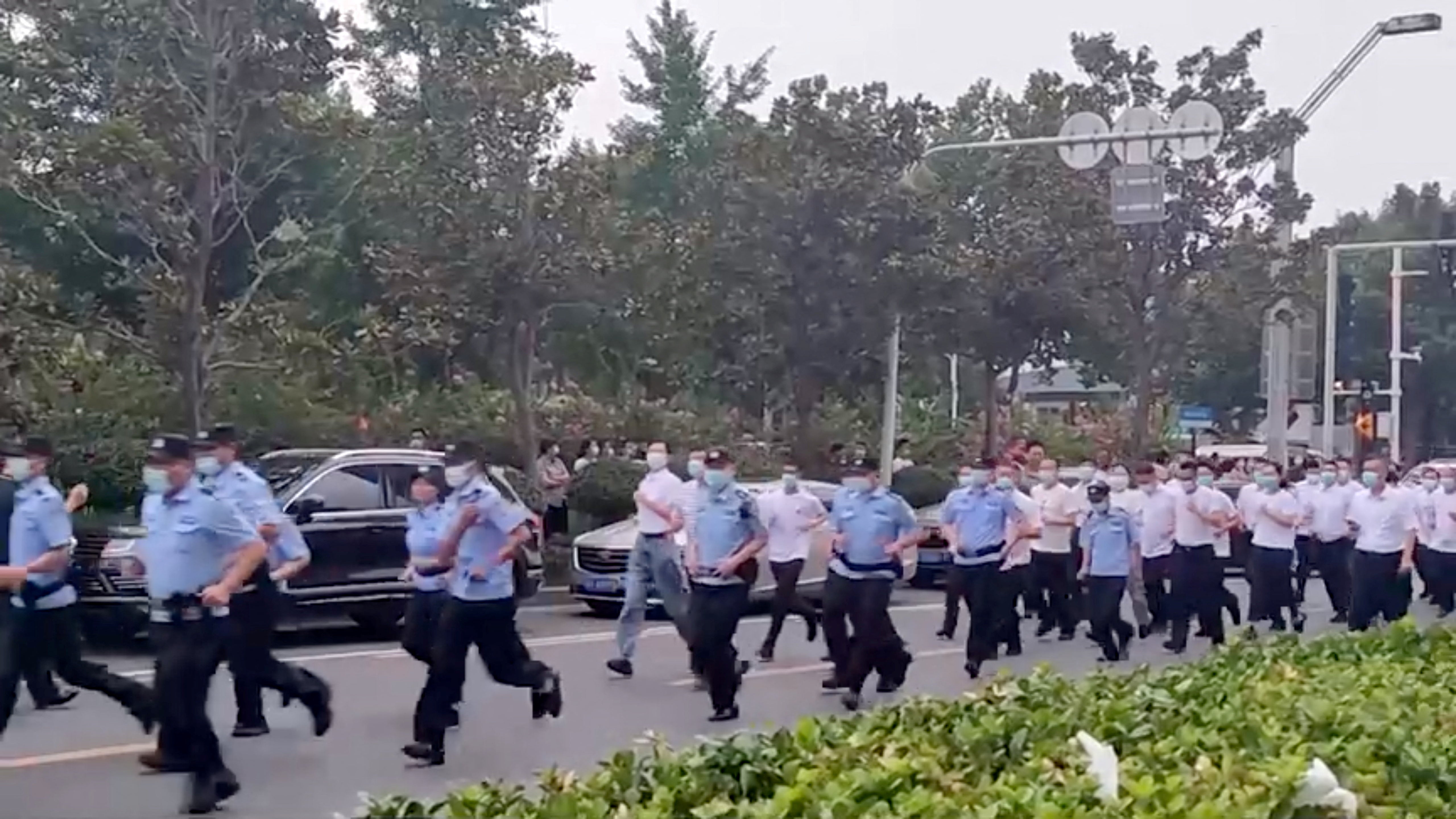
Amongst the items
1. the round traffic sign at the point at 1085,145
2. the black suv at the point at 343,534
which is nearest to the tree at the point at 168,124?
the black suv at the point at 343,534

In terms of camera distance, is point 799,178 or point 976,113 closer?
point 799,178

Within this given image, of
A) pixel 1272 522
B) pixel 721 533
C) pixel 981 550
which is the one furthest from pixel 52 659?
pixel 1272 522

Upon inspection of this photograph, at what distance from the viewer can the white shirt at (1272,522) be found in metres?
19.1

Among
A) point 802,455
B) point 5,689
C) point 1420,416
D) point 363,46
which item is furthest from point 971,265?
point 1420,416

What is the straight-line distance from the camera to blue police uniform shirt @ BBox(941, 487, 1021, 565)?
51.0 ft

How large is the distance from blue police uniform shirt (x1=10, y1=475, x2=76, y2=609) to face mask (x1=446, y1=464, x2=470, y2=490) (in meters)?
2.04

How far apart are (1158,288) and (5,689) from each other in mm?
24377

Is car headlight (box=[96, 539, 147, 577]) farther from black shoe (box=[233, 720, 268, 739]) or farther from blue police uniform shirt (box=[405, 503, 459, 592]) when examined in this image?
blue police uniform shirt (box=[405, 503, 459, 592])

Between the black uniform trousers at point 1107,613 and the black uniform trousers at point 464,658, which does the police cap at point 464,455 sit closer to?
the black uniform trousers at point 464,658

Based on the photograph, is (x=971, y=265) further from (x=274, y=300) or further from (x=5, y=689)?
(x=5, y=689)

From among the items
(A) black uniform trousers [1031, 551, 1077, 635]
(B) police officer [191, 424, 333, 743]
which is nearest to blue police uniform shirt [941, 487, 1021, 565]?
(A) black uniform trousers [1031, 551, 1077, 635]

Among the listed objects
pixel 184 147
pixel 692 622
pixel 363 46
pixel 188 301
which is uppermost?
pixel 363 46

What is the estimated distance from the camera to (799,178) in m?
26.0

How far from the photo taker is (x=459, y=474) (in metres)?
11.5
